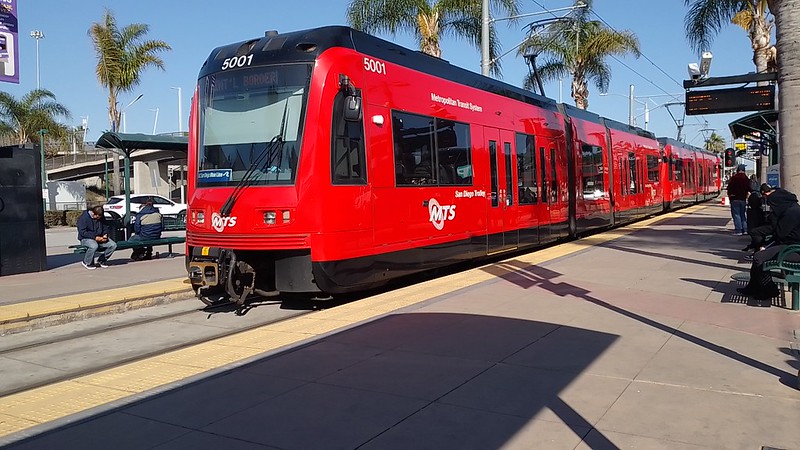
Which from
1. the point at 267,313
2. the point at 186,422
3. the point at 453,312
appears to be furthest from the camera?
the point at 267,313

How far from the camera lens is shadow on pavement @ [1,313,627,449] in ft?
14.6

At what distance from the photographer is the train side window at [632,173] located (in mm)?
23531

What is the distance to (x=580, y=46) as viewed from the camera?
3469 centimetres

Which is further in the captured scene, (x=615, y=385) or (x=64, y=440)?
(x=615, y=385)

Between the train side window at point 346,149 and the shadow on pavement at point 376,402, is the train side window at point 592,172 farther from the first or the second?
the shadow on pavement at point 376,402

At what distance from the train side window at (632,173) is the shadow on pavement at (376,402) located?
17.7 meters

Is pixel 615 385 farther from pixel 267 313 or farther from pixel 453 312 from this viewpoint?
pixel 267 313

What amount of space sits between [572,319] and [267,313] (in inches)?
165

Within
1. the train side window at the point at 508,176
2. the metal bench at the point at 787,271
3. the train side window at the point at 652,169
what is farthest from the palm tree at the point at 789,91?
the train side window at the point at 652,169

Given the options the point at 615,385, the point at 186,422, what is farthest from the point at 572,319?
the point at 186,422

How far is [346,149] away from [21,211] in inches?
332

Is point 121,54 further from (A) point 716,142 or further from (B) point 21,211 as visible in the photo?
(A) point 716,142

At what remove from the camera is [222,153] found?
8.97 metres

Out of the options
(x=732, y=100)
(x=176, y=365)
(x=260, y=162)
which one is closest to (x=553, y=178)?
(x=732, y=100)
